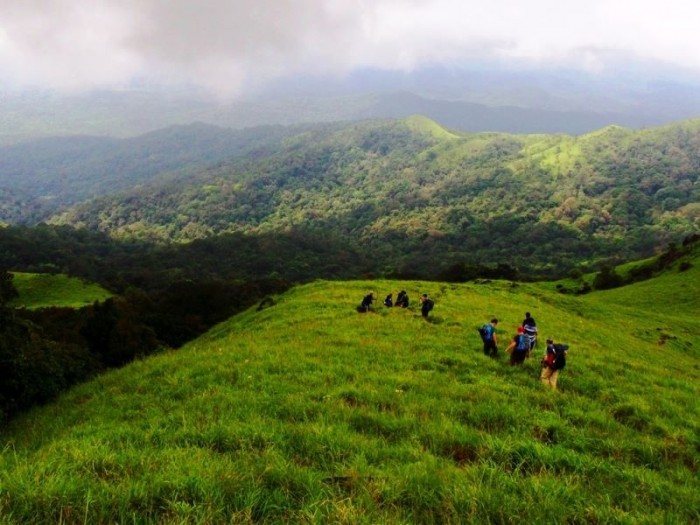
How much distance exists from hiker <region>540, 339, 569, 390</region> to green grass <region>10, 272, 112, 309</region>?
10098cm

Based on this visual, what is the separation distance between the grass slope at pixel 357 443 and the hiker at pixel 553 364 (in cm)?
60

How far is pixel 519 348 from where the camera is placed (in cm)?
1673

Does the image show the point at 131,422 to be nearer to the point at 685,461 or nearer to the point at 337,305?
the point at 685,461

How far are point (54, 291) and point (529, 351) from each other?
116775 mm

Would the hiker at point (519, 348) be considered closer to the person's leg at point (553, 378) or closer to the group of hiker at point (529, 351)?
the group of hiker at point (529, 351)

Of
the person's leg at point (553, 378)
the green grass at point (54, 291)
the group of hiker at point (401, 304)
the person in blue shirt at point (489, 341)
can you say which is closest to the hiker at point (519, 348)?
the person in blue shirt at point (489, 341)

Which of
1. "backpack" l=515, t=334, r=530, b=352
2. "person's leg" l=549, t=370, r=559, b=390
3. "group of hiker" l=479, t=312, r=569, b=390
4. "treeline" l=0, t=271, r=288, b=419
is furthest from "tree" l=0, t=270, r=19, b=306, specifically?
"person's leg" l=549, t=370, r=559, b=390

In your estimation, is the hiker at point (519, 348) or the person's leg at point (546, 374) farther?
the hiker at point (519, 348)

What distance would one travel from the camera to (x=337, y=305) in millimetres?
32812

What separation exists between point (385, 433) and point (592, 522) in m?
3.86

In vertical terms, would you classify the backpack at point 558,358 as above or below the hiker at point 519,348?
above

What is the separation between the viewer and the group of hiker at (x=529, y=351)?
47.0 feet

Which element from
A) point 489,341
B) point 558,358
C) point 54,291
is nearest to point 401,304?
point 489,341

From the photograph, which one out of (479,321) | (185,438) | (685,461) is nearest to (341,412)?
(185,438)
